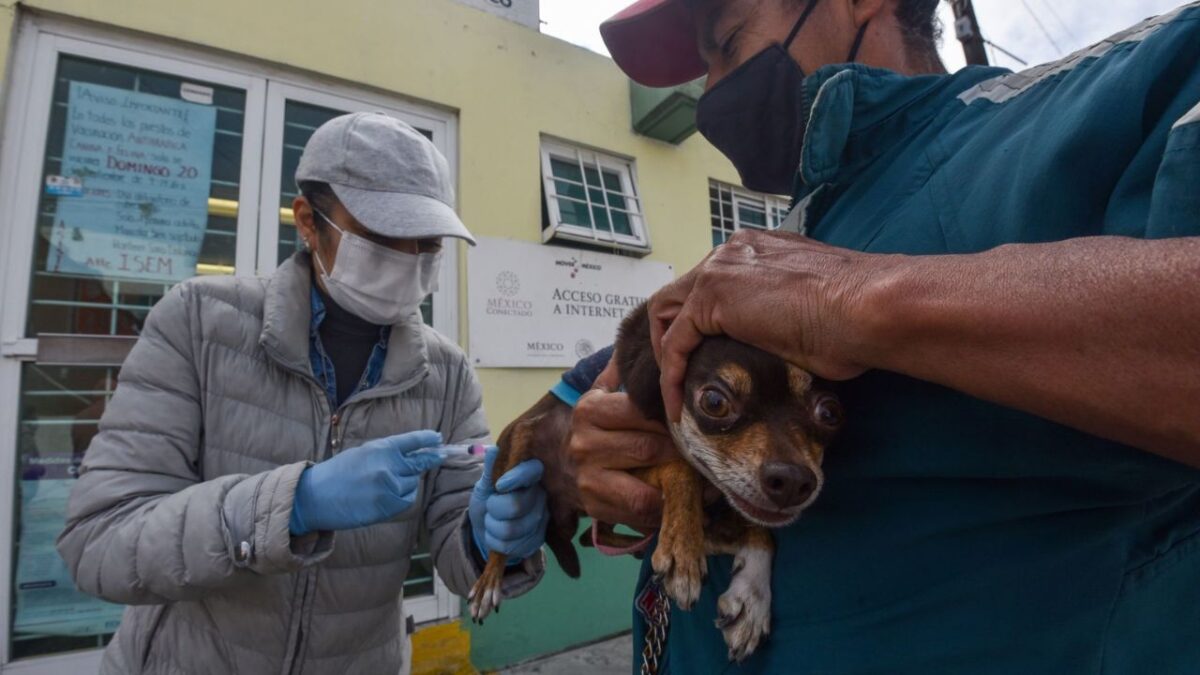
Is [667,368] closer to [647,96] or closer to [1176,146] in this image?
[1176,146]

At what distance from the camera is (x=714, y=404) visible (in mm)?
1434

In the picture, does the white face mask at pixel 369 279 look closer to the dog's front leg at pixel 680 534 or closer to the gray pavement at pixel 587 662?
the dog's front leg at pixel 680 534

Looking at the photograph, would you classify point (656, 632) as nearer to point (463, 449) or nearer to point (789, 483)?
point (789, 483)

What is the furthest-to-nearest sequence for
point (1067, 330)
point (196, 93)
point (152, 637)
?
point (196, 93), point (152, 637), point (1067, 330)

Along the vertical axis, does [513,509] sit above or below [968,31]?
below

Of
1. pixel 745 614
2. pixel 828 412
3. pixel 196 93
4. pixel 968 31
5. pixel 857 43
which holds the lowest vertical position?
pixel 745 614

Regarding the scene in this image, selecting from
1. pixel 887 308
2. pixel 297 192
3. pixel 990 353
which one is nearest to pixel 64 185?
pixel 297 192

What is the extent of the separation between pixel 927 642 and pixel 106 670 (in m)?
2.66

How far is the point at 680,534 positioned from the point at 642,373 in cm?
46

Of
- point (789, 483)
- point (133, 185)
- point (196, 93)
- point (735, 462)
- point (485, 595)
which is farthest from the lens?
point (196, 93)

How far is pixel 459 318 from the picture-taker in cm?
477

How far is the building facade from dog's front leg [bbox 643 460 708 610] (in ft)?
11.1

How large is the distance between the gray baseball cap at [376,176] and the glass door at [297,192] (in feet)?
5.70

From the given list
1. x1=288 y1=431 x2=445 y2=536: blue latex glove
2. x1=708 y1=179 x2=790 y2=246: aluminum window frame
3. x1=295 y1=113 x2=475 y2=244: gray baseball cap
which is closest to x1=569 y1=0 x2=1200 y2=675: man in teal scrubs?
x1=288 y1=431 x2=445 y2=536: blue latex glove
